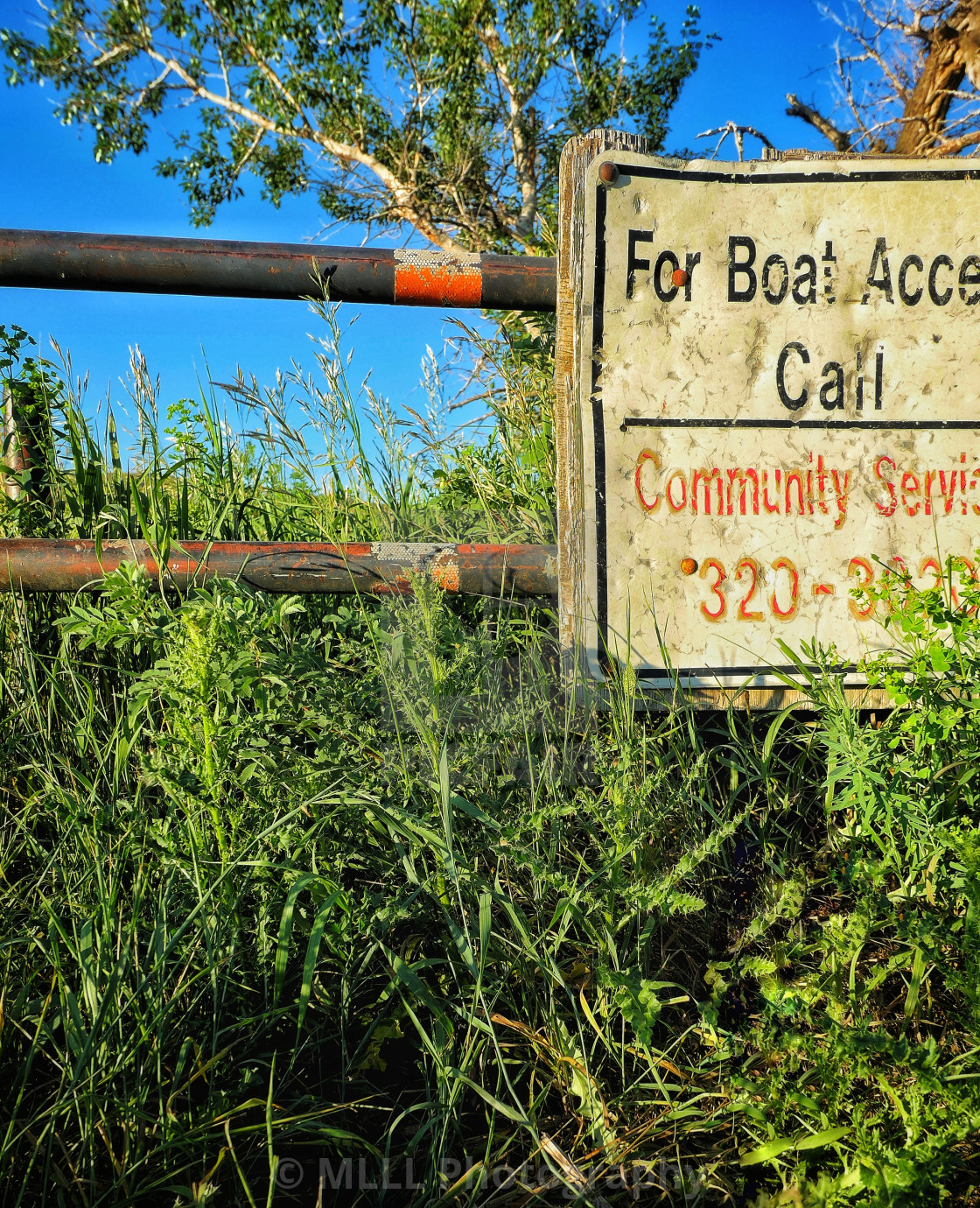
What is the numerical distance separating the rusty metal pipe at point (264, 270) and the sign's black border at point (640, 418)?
0.21 meters

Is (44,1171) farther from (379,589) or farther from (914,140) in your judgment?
(914,140)

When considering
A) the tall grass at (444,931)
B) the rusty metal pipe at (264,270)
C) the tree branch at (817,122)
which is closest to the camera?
the tall grass at (444,931)

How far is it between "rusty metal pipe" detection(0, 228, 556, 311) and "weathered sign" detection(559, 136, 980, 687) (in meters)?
0.21

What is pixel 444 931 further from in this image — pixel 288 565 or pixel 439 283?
pixel 439 283

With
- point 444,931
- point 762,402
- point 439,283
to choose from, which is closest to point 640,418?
point 762,402

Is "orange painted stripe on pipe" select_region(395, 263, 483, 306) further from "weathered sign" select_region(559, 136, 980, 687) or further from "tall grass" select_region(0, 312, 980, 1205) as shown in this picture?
"tall grass" select_region(0, 312, 980, 1205)

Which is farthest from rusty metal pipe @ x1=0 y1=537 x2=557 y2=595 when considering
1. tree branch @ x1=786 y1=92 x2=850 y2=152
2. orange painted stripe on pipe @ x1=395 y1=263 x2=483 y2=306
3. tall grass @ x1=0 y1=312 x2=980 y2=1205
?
tree branch @ x1=786 y1=92 x2=850 y2=152

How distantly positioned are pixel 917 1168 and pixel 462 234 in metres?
13.0

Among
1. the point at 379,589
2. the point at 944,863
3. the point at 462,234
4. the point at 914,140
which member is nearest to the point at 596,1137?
the point at 944,863

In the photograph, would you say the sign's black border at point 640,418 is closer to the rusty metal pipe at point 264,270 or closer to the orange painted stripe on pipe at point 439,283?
the rusty metal pipe at point 264,270

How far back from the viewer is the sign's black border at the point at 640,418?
1994 mm

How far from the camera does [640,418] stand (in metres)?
2.02

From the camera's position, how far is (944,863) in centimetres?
162

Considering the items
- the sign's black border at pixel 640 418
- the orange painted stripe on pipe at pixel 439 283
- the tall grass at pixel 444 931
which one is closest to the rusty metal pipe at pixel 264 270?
the orange painted stripe on pipe at pixel 439 283
